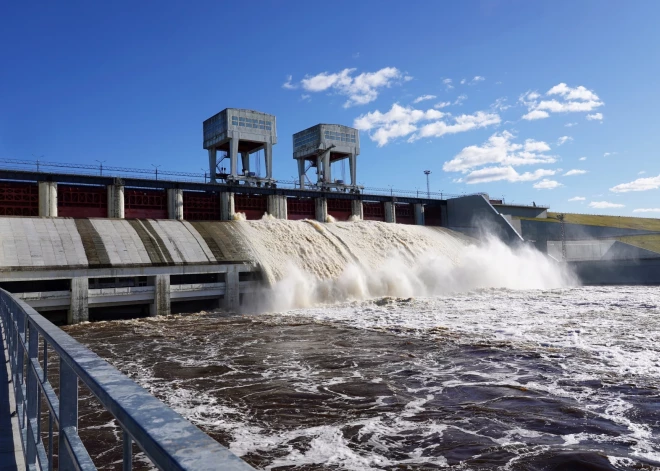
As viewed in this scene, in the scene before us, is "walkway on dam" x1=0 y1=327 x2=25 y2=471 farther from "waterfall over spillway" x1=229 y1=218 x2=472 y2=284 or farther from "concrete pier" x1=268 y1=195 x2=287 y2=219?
"concrete pier" x1=268 y1=195 x2=287 y2=219

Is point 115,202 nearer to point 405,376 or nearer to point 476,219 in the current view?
point 405,376

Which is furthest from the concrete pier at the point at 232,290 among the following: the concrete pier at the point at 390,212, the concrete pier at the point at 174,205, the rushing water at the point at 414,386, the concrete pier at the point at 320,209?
the concrete pier at the point at 390,212

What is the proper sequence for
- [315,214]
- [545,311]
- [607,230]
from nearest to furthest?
[545,311] → [315,214] → [607,230]

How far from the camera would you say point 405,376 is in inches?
420

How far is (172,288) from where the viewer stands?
73.7ft

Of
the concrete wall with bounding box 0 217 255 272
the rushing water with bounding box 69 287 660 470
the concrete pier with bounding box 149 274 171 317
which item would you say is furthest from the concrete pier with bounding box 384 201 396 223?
the concrete pier with bounding box 149 274 171 317

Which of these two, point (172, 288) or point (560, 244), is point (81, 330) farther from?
point (560, 244)

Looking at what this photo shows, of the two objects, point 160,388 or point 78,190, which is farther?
point 78,190

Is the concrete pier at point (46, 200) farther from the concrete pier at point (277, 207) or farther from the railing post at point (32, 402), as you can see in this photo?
the railing post at point (32, 402)

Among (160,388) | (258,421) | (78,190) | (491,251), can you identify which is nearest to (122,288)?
(78,190)

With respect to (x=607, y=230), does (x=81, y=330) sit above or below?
below

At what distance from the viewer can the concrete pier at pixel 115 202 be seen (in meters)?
28.1

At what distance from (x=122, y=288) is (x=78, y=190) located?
9.50 metres

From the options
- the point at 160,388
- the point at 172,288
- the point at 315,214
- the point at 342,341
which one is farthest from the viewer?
the point at 315,214
